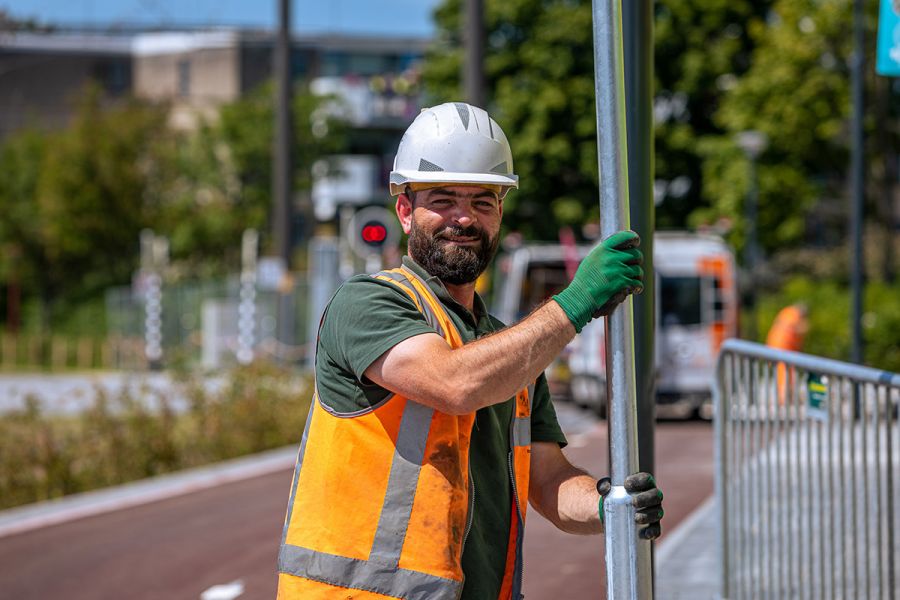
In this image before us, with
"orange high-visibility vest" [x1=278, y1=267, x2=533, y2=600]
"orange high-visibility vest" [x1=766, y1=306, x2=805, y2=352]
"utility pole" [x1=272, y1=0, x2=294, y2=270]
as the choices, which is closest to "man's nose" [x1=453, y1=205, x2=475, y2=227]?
"orange high-visibility vest" [x1=278, y1=267, x2=533, y2=600]

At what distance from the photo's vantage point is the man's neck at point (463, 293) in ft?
10.5

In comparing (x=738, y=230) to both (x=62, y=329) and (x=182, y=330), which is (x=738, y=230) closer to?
(x=182, y=330)

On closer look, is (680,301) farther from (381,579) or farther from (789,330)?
(381,579)

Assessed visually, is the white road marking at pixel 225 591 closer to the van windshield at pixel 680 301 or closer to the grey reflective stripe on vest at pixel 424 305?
the grey reflective stripe on vest at pixel 424 305

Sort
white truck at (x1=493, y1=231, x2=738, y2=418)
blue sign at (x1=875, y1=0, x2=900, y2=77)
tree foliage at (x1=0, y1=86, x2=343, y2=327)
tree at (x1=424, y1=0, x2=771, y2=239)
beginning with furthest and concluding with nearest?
1. tree foliage at (x1=0, y1=86, x2=343, y2=327)
2. tree at (x1=424, y1=0, x2=771, y2=239)
3. white truck at (x1=493, y1=231, x2=738, y2=418)
4. blue sign at (x1=875, y1=0, x2=900, y2=77)

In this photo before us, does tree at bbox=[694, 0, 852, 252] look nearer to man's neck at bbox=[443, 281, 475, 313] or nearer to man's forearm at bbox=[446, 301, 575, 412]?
man's neck at bbox=[443, 281, 475, 313]

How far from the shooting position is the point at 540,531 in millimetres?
10023

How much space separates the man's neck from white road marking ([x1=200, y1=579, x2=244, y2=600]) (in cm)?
497

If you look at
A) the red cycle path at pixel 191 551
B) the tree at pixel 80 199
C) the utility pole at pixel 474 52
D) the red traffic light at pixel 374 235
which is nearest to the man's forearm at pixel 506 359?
the red traffic light at pixel 374 235

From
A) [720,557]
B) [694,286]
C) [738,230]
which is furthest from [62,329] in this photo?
[720,557]

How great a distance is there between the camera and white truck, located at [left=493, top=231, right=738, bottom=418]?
63.6 ft

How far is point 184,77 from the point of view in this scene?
188 ft

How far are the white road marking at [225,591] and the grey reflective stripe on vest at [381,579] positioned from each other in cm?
501

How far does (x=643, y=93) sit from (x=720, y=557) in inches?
119
